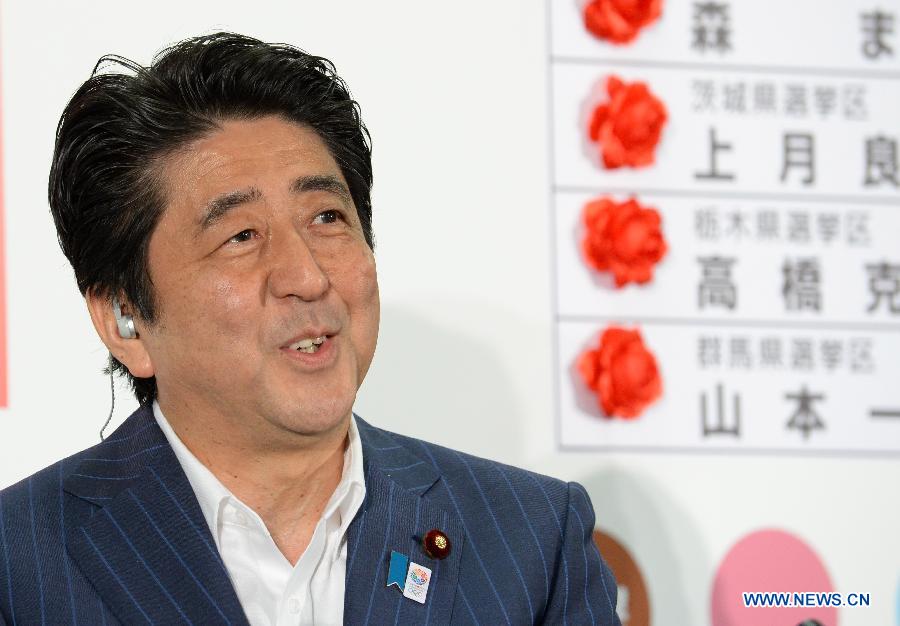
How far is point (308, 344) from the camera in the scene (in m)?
1.60

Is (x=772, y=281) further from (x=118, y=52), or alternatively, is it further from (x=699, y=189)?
(x=118, y=52)

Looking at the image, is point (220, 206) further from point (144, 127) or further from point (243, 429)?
point (243, 429)

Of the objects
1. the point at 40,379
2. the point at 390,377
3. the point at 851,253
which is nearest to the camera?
the point at 40,379

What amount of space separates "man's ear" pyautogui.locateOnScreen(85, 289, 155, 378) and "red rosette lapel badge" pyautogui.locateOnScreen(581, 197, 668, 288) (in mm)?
848

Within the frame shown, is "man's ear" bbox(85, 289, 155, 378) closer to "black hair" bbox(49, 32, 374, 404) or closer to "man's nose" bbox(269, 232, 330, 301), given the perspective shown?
"black hair" bbox(49, 32, 374, 404)

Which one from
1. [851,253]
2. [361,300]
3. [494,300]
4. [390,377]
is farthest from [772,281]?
[361,300]

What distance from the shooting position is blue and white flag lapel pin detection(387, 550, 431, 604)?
163cm

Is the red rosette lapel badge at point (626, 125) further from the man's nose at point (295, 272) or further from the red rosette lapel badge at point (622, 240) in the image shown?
the man's nose at point (295, 272)

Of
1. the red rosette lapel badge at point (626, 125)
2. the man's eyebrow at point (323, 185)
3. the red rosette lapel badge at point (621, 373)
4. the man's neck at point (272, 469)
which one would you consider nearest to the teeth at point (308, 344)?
the man's neck at point (272, 469)

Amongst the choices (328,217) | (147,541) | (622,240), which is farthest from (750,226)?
(147,541)

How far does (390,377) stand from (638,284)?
47cm

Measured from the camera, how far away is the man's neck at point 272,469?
1659 millimetres

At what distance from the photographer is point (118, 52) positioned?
82.4 inches

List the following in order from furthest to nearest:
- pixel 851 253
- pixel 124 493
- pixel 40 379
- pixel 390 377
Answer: pixel 851 253
pixel 390 377
pixel 40 379
pixel 124 493
